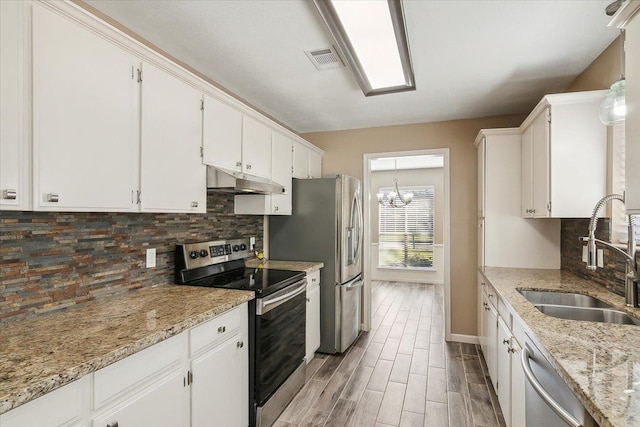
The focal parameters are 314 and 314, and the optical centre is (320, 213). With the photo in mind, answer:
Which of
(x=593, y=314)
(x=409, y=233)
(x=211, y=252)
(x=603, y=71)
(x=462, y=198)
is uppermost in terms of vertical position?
(x=603, y=71)

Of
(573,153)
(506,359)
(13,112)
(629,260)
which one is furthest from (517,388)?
(13,112)

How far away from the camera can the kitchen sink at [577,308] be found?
172 cm

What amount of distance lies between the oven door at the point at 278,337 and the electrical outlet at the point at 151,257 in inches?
29.2

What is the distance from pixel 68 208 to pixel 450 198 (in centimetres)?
351

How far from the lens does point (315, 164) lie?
4.02m

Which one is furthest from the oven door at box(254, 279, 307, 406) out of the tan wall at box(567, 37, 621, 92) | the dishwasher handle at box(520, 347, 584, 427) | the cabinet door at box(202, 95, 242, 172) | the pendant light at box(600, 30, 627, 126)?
the tan wall at box(567, 37, 621, 92)

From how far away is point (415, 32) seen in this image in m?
1.94

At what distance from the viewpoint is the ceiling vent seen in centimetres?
216

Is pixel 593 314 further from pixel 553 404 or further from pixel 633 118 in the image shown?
pixel 633 118

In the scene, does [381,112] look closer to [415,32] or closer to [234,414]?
[415,32]

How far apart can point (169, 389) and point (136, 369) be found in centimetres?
25

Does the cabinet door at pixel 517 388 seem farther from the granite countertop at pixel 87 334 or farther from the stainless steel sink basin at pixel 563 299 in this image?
the granite countertop at pixel 87 334

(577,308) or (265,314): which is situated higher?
(577,308)

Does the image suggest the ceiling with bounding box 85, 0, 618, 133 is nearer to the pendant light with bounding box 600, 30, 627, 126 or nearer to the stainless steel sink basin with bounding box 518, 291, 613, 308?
the pendant light with bounding box 600, 30, 627, 126
